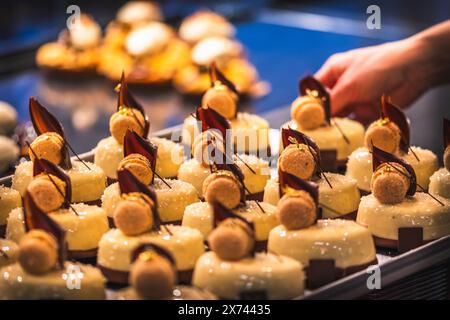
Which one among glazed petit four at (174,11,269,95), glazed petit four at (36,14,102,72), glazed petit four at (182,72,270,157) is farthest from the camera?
A: glazed petit four at (36,14,102,72)

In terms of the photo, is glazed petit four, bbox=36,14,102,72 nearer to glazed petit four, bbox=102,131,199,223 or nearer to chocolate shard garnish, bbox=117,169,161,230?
glazed petit four, bbox=102,131,199,223

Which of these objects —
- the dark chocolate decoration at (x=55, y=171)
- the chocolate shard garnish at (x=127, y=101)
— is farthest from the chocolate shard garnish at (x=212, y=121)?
the dark chocolate decoration at (x=55, y=171)

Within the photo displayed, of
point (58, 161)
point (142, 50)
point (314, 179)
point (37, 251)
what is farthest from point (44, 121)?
point (142, 50)

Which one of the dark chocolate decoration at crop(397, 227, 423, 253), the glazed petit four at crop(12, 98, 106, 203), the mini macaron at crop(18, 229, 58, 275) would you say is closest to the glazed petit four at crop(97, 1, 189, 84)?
the glazed petit four at crop(12, 98, 106, 203)

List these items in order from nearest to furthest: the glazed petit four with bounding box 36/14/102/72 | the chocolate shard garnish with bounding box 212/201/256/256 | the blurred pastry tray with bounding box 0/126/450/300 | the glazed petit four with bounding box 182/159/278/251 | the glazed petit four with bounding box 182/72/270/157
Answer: the chocolate shard garnish with bounding box 212/201/256/256
the blurred pastry tray with bounding box 0/126/450/300
the glazed petit four with bounding box 182/159/278/251
the glazed petit four with bounding box 182/72/270/157
the glazed petit four with bounding box 36/14/102/72

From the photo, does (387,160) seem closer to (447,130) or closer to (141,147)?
(447,130)
